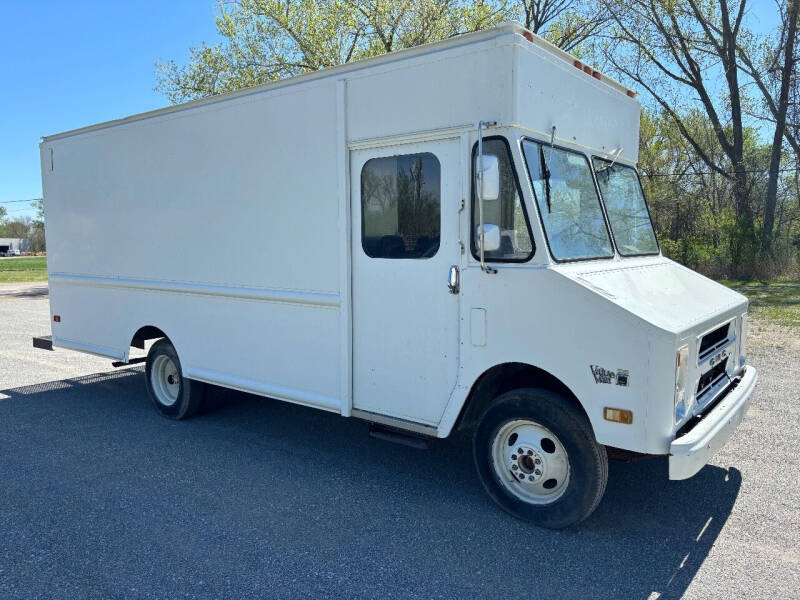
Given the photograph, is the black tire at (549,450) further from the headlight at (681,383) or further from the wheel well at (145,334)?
the wheel well at (145,334)

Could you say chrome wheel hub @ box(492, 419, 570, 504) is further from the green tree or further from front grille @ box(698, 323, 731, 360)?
the green tree

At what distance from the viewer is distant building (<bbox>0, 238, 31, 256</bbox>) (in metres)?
84.9

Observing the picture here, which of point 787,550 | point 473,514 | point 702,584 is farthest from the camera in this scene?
point 473,514

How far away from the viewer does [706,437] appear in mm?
3463

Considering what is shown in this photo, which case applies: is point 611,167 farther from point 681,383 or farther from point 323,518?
point 323,518

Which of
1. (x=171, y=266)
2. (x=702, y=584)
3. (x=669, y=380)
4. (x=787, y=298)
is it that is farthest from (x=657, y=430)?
(x=787, y=298)

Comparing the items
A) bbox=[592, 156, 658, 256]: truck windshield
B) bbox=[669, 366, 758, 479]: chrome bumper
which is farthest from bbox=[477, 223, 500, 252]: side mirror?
bbox=[669, 366, 758, 479]: chrome bumper

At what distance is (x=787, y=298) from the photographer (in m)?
14.3

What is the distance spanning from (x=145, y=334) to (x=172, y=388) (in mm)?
651

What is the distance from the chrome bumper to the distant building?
97.4 m

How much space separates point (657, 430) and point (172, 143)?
193 inches

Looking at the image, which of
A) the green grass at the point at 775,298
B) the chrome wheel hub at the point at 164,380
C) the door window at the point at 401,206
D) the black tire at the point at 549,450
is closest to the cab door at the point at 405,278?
the door window at the point at 401,206

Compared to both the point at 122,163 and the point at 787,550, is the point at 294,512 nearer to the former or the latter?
the point at 787,550

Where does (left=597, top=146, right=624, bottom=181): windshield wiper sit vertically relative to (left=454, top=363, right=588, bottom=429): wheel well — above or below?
above
